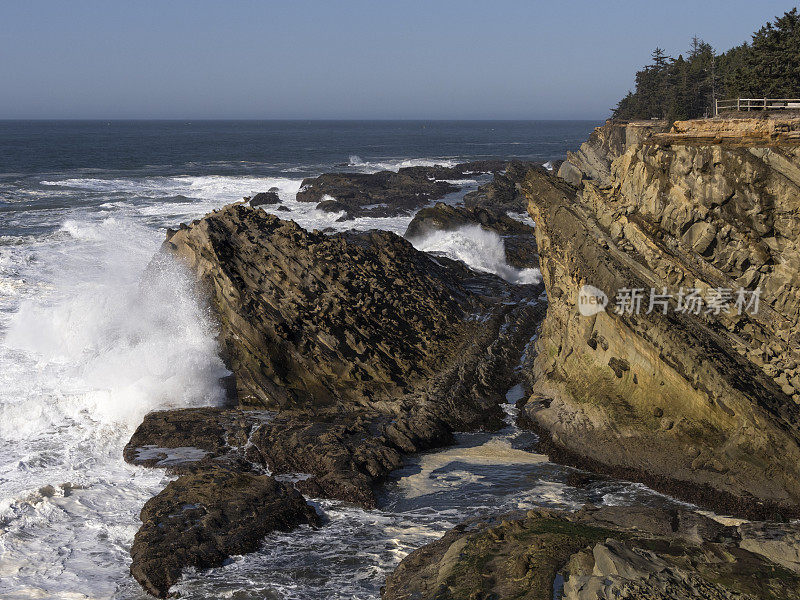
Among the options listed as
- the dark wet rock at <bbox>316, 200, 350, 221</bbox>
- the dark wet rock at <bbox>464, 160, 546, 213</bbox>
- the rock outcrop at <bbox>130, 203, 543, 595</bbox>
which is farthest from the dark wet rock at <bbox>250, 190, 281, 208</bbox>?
the rock outcrop at <bbox>130, 203, 543, 595</bbox>

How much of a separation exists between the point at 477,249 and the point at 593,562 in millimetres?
23102

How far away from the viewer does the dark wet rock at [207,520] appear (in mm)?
12094

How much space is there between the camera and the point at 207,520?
1305 cm

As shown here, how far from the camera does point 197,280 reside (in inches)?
838

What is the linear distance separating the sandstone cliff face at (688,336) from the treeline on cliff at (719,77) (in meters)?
15.9

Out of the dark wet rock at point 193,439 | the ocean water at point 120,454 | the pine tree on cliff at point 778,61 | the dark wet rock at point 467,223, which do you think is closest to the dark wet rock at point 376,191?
the dark wet rock at point 467,223

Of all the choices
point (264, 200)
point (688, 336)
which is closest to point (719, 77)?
point (264, 200)

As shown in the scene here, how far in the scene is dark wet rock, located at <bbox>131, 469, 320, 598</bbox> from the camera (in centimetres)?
1209

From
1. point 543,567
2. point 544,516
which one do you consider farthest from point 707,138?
point 543,567

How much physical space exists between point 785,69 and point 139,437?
3165 cm

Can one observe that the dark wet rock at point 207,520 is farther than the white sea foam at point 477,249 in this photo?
No

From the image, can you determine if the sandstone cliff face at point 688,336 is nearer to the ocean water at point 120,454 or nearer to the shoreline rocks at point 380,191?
the ocean water at point 120,454

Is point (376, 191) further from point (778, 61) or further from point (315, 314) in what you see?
point (315, 314)

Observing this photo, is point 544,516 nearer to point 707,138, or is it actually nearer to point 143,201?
point 707,138
